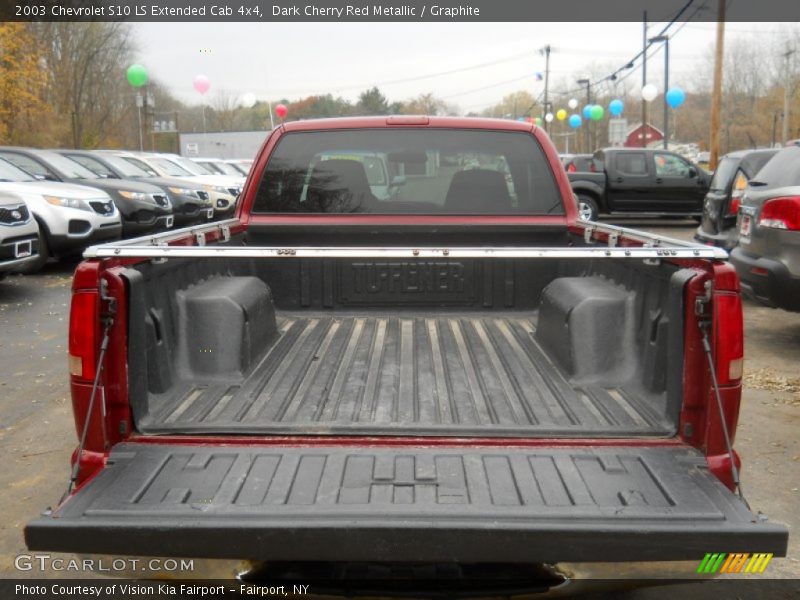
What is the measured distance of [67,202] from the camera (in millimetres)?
10375

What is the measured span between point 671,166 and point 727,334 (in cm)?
1649

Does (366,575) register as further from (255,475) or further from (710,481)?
(710,481)

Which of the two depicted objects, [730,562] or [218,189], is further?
[218,189]

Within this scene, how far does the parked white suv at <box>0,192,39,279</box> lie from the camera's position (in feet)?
27.7

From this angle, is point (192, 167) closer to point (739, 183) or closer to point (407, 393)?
point (739, 183)

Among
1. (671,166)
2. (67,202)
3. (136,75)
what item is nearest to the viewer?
(67,202)

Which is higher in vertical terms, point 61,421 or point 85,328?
point 85,328

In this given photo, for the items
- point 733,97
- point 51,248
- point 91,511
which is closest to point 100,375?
point 91,511

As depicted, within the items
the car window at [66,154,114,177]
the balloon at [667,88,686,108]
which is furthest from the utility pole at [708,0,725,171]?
the car window at [66,154,114,177]

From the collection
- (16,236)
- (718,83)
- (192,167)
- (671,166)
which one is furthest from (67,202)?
(718,83)

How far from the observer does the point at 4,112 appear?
25.5 metres

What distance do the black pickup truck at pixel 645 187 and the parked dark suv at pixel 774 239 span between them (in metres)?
10.6

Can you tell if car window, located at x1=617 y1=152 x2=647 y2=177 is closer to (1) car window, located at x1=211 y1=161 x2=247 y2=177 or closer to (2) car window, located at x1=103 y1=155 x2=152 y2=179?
(2) car window, located at x1=103 y1=155 x2=152 y2=179

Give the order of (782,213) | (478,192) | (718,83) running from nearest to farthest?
(478,192)
(782,213)
(718,83)
